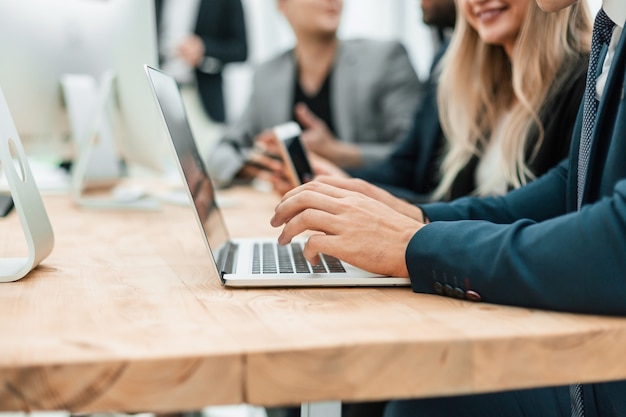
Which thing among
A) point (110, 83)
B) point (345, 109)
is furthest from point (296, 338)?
point (345, 109)

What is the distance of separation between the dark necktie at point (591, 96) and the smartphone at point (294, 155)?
28.6 inches

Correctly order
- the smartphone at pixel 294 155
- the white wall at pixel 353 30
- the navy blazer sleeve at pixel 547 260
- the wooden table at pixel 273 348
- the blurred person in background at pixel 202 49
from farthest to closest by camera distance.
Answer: the white wall at pixel 353 30, the blurred person in background at pixel 202 49, the smartphone at pixel 294 155, the navy blazer sleeve at pixel 547 260, the wooden table at pixel 273 348

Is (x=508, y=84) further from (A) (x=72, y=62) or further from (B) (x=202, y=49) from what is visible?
(B) (x=202, y=49)

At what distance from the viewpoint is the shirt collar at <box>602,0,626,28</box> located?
86 centimetres

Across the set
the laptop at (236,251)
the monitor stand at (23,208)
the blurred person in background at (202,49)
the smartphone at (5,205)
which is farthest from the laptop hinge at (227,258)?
the blurred person in background at (202,49)

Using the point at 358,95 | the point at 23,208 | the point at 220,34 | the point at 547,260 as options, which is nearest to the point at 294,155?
the point at 23,208

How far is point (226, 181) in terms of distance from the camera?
2.01 m

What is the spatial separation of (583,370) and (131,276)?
1.73 ft

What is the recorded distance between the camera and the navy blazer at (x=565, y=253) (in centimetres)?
68

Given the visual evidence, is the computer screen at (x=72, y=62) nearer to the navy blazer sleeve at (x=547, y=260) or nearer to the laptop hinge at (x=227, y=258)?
the laptop hinge at (x=227, y=258)

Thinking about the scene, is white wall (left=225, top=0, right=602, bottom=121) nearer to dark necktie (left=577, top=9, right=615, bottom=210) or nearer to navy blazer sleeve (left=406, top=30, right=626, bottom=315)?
dark necktie (left=577, top=9, right=615, bottom=210)

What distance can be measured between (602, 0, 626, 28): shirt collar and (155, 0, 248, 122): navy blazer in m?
3.04

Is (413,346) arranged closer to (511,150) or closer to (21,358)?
(21,358)

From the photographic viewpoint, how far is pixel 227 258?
98cm
